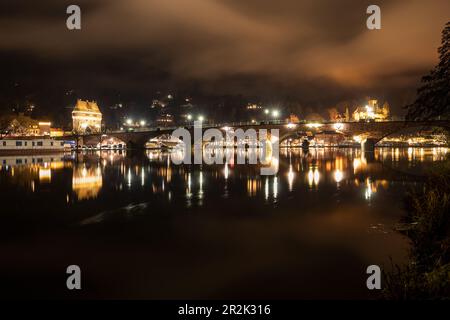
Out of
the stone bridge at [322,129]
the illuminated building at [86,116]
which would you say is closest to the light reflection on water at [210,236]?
the stone bridge at [322,129]

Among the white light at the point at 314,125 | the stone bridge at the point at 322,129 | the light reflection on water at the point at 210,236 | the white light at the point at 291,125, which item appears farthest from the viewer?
→ the white light at the point at 291,125

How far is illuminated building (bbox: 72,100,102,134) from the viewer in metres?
174

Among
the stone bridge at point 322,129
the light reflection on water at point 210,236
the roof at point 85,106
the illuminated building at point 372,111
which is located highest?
the roof at point 85,106

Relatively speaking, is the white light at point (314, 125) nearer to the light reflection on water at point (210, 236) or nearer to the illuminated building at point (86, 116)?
the light reflection on water at point (210, 236)

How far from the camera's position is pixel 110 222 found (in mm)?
20797

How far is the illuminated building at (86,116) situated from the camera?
173500 millimetres

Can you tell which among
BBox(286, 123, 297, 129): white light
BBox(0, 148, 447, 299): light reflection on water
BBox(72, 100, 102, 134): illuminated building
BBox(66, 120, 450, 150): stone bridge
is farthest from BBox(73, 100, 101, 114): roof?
BBox(0, 148, 447, 299): light reflection on water

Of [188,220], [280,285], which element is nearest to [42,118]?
[188,220]

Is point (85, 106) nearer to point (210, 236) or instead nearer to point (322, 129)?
point (322, 129)
